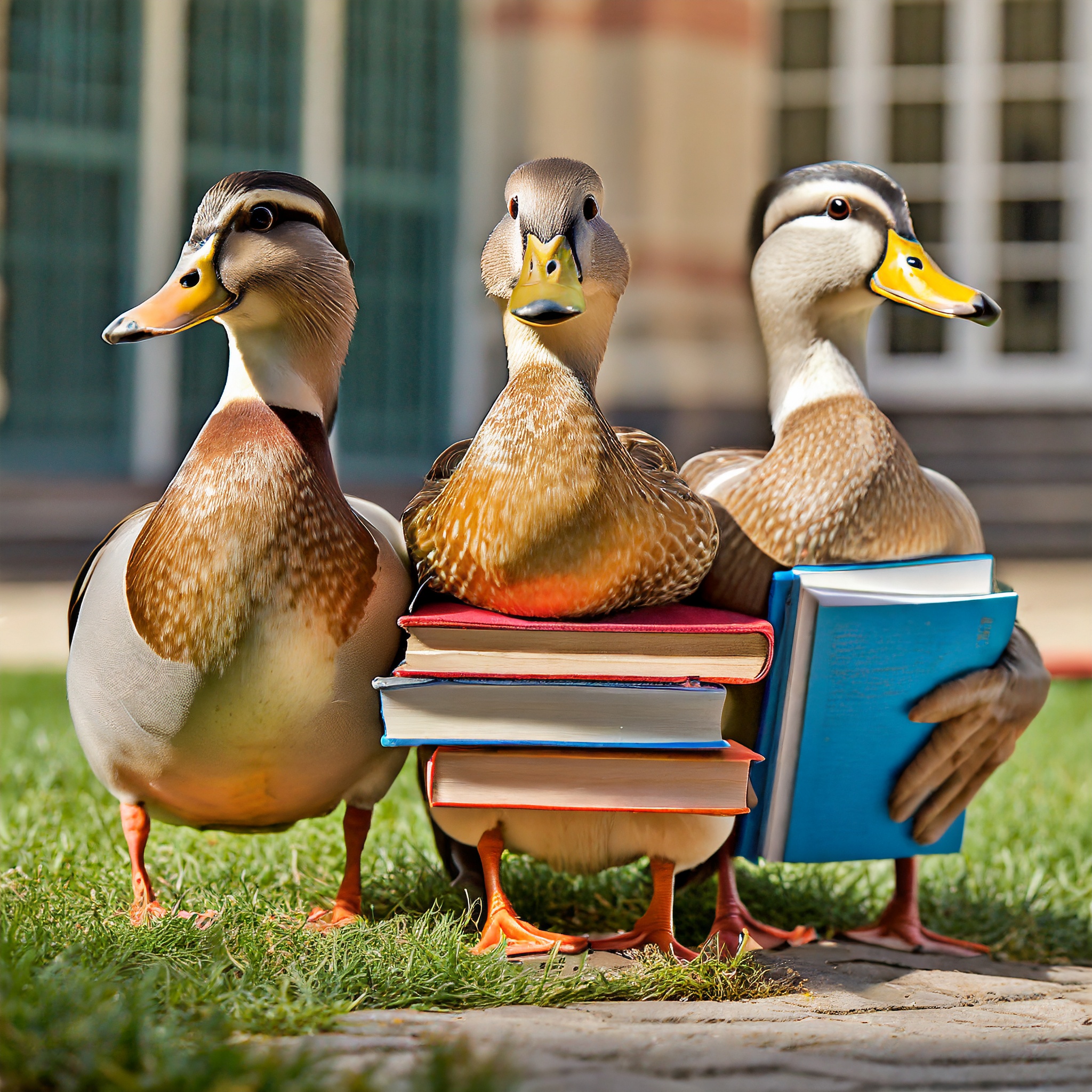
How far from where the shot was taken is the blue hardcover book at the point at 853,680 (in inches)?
76.6

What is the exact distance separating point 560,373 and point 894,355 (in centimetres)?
671

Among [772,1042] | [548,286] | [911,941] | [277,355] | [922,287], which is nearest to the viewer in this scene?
[772,1042]

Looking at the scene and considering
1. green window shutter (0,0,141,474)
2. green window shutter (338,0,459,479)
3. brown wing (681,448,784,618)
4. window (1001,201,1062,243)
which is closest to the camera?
brown wing (681,448,784,618)

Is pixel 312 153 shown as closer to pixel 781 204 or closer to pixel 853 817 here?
pixel 781 204

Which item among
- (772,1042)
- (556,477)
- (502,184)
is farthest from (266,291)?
(502,184)

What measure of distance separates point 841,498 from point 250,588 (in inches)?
35.7

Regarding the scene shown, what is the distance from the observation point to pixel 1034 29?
311 inches

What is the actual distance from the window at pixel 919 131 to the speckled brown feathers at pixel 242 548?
23.3 ft

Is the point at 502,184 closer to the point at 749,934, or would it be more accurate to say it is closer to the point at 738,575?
the point at 738,575

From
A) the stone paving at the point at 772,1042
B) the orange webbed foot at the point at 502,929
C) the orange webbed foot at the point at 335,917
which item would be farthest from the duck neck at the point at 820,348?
the orange webbed foot at the point at 335,917

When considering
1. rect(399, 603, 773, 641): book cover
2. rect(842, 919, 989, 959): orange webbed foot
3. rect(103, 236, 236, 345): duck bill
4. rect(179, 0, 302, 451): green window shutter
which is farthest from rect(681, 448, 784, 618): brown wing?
rect(179, 0, 302, 451): green window shutter

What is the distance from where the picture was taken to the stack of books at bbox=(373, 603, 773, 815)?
179cm

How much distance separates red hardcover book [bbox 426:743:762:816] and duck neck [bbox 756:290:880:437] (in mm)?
650

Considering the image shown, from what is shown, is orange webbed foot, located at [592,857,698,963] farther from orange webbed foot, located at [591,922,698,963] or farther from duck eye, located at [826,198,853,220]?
duck eye, located at [826,198,853,220]
